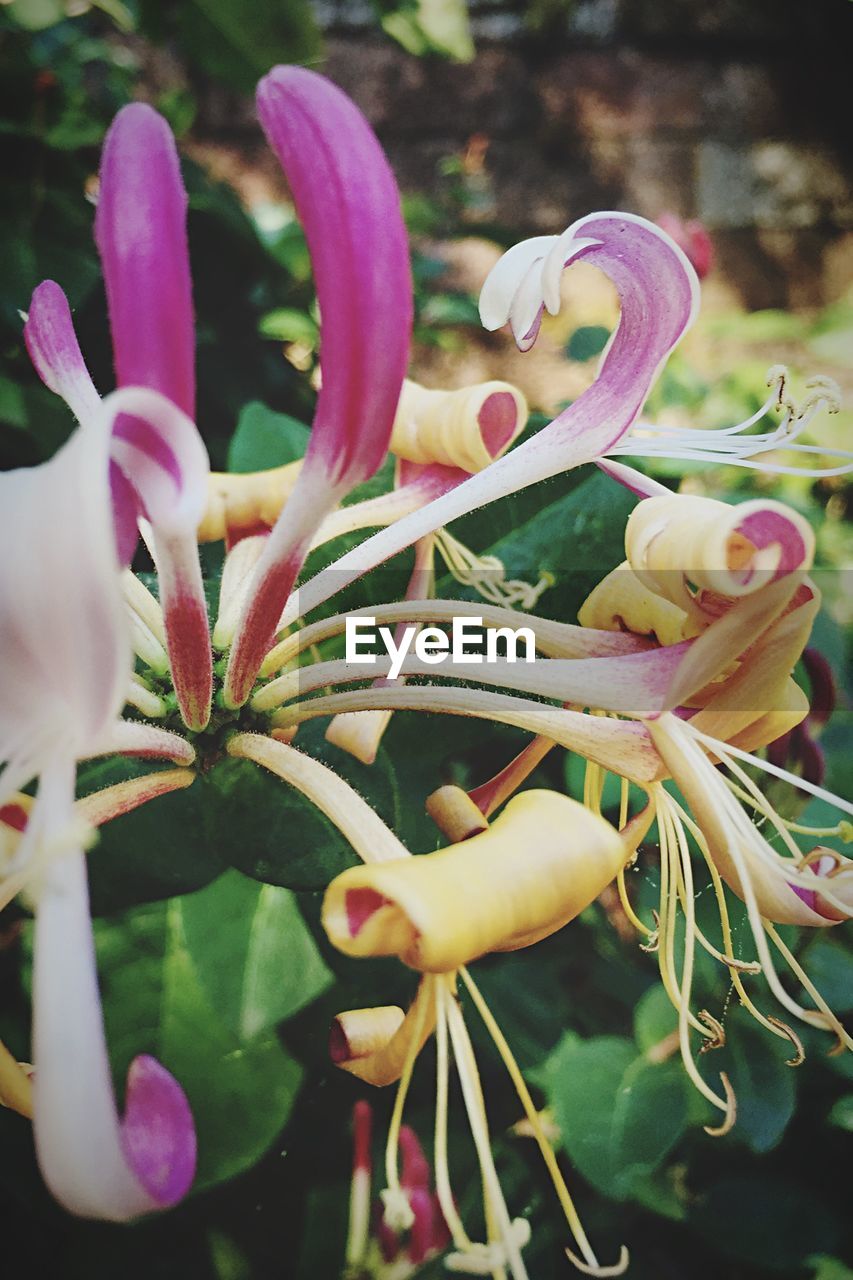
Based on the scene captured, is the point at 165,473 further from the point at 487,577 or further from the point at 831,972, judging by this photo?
the point at 831,972

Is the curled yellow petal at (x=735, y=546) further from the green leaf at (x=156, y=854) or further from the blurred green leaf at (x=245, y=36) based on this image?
the blurred green leaf at (x=245, y=36)

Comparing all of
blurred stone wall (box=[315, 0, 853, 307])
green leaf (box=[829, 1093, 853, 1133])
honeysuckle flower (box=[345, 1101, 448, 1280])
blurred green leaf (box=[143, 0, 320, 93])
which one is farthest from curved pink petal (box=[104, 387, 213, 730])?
blurred stone wall (box=[315, 0, 853, 307])

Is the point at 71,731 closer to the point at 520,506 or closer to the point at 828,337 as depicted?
the point at 520,506

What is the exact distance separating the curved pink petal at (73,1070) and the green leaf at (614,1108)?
45 centimetres

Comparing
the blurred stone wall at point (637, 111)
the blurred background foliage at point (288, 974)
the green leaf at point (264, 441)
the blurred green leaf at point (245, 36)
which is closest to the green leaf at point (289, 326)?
the blurred background foliage at point (288, 974)

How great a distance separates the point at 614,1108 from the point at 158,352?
611 millimetres

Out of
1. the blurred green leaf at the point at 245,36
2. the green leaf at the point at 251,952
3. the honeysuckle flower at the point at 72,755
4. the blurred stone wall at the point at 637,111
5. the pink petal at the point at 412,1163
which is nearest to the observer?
the honeysuckle flower at the point at 72,755

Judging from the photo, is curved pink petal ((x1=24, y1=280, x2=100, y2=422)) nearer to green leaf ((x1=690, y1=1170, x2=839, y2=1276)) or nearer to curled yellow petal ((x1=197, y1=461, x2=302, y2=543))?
curled yellow petal ((x1=197, y1=461, x2=302, y2=543))

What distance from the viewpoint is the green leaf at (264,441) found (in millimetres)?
643

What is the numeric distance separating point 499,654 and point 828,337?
1411 millimetres

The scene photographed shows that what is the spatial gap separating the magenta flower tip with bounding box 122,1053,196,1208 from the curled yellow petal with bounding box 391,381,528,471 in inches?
12.0

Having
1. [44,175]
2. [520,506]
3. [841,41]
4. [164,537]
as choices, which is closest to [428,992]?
[164,537]

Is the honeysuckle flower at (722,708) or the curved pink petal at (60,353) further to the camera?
the curved pink petal at (60,353)

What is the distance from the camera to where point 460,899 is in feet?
1.05
